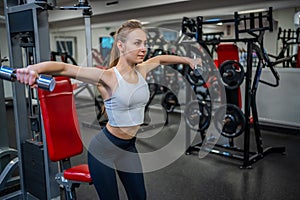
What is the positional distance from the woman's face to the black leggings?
1.28 ft

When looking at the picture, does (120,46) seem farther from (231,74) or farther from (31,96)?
(231,74)

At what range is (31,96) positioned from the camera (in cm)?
192

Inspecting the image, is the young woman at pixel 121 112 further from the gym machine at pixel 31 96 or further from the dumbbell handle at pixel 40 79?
the gym machine at pixel 31 96

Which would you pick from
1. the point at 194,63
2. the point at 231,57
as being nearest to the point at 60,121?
the point at 194,63

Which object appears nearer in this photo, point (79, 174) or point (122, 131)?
point (122, 131)

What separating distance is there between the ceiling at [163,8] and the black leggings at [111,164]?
4034 mm

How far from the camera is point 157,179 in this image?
2818mm

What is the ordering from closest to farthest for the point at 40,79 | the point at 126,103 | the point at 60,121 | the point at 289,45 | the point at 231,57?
the point at 40,79, the point at 126,103, the point at 60,121, the point at 231,57, the point at 289,45

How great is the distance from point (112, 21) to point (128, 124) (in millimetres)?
5856

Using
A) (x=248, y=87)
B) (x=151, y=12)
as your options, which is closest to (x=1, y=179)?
(x=248, y=87)

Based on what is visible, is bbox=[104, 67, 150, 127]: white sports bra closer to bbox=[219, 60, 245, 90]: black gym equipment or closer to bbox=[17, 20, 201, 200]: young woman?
bbox=[17, 20, 201, 200]: young woman

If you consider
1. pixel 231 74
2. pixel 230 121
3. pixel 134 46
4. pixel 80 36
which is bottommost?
pixel 230 121

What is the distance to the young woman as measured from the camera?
51.1 inches

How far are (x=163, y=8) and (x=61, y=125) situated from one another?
4572 mm
